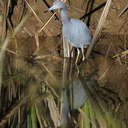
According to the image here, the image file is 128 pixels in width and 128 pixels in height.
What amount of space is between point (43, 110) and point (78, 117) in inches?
17.1

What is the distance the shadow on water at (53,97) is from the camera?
292 centimetres

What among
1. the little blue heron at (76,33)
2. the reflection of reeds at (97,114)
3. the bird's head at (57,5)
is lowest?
the reflection of reeds at (97,114)

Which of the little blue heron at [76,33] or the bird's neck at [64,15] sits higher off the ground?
the bird's neck at [64,15]

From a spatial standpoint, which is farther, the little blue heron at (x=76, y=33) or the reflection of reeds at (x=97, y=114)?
the little blue heron at (x=76, y=33)

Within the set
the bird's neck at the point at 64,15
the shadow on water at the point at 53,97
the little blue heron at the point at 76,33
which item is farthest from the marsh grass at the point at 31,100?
the bird's neck at the point at 64,15

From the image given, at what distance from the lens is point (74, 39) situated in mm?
4520

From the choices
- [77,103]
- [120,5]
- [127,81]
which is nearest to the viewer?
[77,103]

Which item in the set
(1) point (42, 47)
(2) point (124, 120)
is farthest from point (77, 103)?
(1) point (42, 47)

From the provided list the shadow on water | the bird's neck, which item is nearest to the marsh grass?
the shadow on water

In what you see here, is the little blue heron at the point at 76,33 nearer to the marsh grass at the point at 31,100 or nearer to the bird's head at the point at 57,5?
the bird's head at the point at 57,5

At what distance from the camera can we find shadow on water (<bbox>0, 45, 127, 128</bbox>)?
2.92 metres

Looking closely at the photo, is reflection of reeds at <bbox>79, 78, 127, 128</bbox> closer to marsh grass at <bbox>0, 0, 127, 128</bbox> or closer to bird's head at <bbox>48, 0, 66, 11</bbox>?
marsh grass at <bbox>0, 0, 127, 128</bbox>

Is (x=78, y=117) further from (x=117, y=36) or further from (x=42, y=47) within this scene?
(x=117, y=36)

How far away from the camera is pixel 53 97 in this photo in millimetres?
3562
